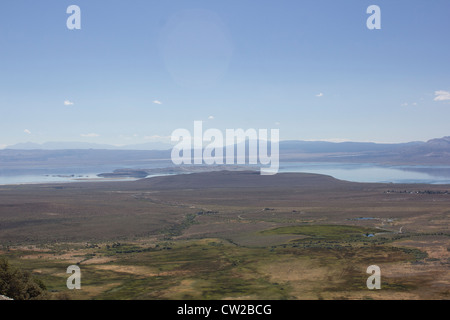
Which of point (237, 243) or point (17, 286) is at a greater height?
point (17, 286)

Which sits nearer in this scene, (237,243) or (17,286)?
(17,286)

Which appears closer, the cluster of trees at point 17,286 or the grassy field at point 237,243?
the cluster of trees at point 17,286

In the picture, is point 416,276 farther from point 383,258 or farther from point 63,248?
point 63,248

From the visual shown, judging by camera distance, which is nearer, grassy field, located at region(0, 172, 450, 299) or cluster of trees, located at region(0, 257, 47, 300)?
cluster of trees, located at region(0, 257, 47, 300)

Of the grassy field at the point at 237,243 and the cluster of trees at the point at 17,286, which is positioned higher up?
the cluster of trees at the point at 17,286
